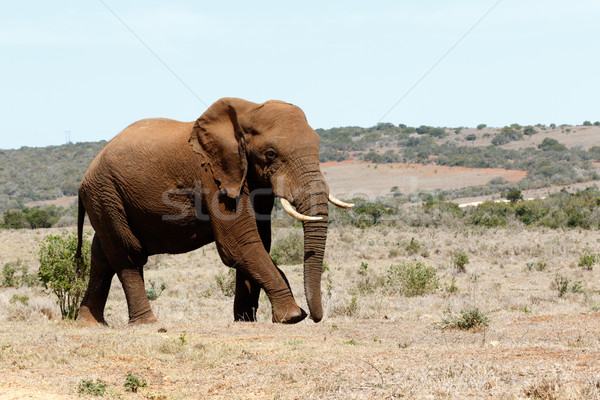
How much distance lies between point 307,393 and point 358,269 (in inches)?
588

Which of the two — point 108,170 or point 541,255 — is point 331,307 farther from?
point 541,255

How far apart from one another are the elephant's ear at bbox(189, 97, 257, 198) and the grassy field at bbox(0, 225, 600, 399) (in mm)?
1963

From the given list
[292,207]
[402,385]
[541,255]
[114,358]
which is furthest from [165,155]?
[541,255]

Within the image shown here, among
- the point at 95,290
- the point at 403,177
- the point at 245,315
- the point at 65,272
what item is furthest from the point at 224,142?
the point at 403,177

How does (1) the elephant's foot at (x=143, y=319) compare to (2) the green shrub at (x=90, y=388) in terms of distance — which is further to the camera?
(1) the elephant's foot at (x=143, y=319)

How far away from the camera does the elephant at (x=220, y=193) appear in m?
8.99

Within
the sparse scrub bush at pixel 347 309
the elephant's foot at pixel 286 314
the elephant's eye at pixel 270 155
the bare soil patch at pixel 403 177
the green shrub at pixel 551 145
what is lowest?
the sparse scrub bush at pixel 347 309

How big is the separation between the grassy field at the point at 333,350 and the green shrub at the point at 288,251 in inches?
285

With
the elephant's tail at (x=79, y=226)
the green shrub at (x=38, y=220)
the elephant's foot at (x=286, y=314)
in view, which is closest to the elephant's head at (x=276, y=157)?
the elephant's foot at (x=286, y=314)

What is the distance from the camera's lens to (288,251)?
24.5 metres

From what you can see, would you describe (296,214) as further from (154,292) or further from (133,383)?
(154,292)

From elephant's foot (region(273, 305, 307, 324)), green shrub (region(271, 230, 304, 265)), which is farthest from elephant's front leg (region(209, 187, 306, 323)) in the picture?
green shrub (region(271, 230, 304, 265))

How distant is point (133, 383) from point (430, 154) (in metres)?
93.7

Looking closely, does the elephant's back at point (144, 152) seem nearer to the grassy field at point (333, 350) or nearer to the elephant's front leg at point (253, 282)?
the elephant's front leg at point (253, 282)
